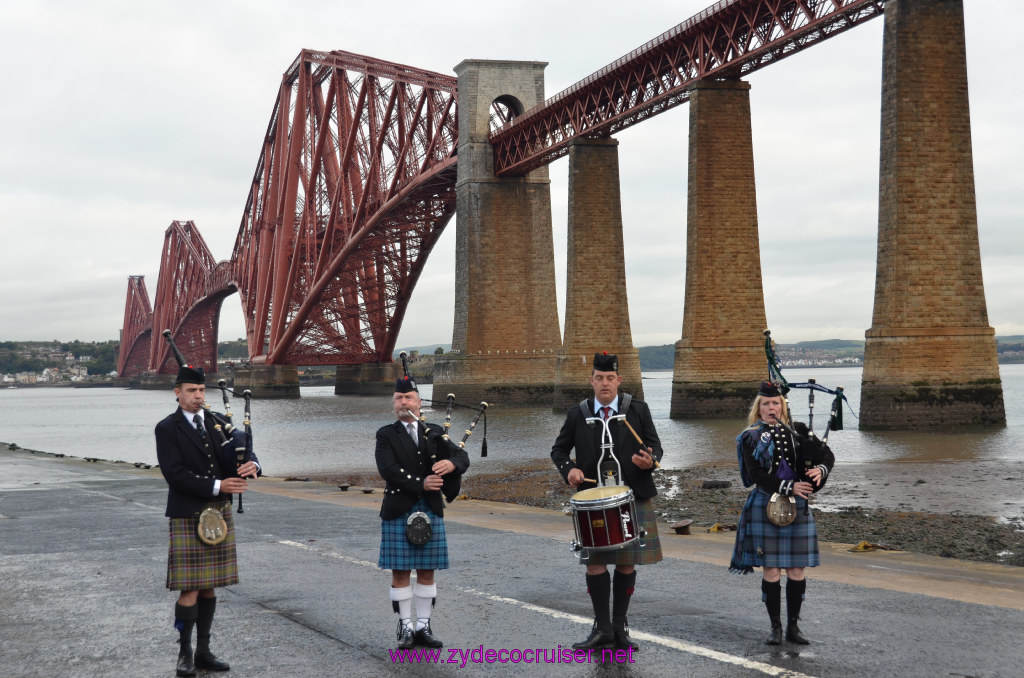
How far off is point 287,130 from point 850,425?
63643 millimetres

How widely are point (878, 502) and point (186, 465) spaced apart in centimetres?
1372

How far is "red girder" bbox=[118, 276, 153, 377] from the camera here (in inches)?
7205

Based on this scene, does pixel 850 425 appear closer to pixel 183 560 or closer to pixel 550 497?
pixel 550 497

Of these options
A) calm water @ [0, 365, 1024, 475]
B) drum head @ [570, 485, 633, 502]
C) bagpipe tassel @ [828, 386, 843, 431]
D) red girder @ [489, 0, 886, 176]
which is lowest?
calm water @ [0, 365, 1024, 475]

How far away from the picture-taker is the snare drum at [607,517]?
6789mm

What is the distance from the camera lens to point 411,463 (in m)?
7.15

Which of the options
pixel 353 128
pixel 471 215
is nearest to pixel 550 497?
pixel 471 215

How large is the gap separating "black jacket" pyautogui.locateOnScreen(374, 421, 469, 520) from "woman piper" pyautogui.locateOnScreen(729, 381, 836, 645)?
1828 mm

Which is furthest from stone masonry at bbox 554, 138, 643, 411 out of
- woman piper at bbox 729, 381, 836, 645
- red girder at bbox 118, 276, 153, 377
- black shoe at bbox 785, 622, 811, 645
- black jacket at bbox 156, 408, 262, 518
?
red girder at bbox 118, 276, 153, 377

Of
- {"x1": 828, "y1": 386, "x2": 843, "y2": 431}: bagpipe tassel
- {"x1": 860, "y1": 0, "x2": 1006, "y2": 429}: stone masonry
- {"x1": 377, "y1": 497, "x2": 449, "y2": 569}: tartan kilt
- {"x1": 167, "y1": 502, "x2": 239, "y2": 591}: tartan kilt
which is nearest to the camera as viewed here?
{"x1": 167, "y1": 502, "x2": 239, "y2": 591}: tartan kilt

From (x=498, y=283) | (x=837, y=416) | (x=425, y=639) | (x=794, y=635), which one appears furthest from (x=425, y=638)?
(x=498, y=283)

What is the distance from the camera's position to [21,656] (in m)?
7.11

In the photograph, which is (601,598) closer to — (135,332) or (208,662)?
(208,662)

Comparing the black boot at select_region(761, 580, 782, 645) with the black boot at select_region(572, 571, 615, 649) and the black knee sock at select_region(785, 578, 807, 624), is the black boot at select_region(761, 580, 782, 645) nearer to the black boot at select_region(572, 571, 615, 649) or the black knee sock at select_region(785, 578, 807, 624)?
the black knee sock at select_region(785, 578, 807, 624)
